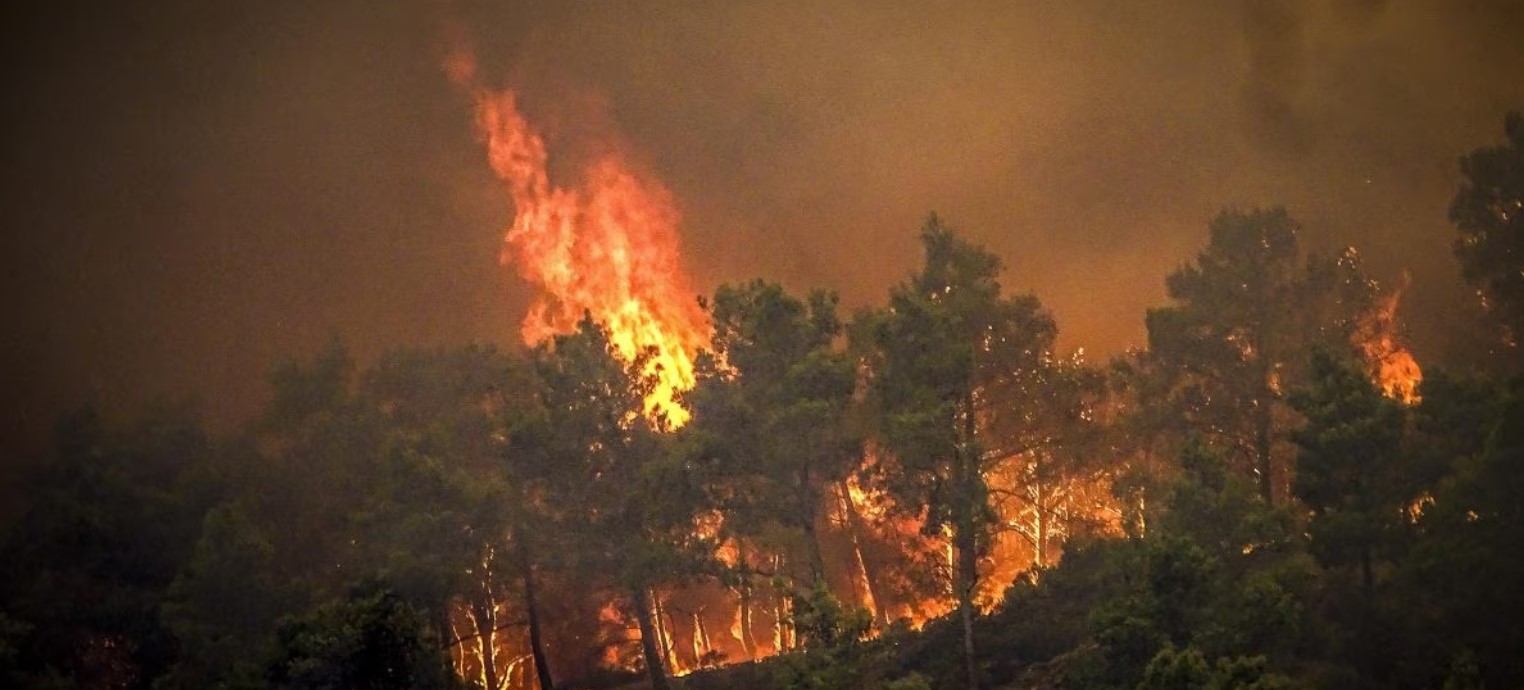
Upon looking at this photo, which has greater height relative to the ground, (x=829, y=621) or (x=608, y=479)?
(x=608, y=479)

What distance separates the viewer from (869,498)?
3294 centimetres

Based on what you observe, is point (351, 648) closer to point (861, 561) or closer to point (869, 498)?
point (869, 498)

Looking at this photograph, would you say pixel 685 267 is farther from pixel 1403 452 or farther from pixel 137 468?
pixel 1403 452

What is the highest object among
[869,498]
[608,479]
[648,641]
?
[608,479]

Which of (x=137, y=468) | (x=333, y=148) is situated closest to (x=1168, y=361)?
(x=137, y=468)

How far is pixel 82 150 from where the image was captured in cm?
12388

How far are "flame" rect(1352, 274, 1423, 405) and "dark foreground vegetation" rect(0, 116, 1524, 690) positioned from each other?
0.37m

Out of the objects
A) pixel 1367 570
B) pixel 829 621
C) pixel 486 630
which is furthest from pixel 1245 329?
pixel 486 630

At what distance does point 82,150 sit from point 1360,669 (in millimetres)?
143818

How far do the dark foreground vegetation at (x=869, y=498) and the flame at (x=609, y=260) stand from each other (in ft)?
64.8

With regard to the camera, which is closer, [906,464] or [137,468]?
[906,464]

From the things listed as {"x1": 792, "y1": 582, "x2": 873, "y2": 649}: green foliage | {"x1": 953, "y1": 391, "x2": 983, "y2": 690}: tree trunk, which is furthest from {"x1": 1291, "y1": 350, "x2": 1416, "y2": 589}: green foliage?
{"x1": 792, "y1": 582, "x2": 873, "y2": 649}: green foliage

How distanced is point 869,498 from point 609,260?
37.7 meters

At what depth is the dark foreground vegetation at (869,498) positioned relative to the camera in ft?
68.8
